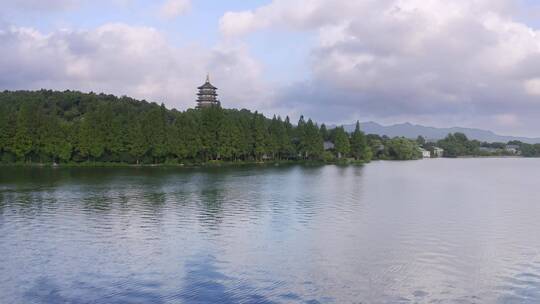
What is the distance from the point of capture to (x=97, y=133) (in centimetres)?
5897

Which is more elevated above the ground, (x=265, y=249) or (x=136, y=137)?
(x=136, y=137)

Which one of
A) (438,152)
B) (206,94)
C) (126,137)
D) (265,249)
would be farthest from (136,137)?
(438,152)

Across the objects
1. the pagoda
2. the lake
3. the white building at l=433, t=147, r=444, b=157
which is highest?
the pagoda

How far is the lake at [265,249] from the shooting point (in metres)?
11.4

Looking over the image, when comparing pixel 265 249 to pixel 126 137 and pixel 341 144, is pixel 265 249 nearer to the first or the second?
pixel 126 137

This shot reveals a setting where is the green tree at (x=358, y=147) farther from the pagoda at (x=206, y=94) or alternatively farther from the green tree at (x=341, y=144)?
the pagoda at (x=206, y=94)

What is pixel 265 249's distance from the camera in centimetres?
1543

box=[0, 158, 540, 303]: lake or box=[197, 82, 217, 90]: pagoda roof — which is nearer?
box=[0, 158, 540, 303]: lake

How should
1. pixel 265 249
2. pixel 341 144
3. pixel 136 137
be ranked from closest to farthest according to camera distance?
1. pixel 265 249
2. pixel 136 137
3. pixel 341 144

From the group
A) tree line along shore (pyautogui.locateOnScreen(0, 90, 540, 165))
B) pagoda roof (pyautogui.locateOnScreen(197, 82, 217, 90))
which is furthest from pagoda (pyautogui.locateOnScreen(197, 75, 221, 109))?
tree line along shore (pyautogui.locateOnScreen(0, 90, 540, 165))

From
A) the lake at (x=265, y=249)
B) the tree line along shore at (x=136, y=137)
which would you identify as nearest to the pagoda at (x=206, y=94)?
the tree line along shore at (x=136, y=137)

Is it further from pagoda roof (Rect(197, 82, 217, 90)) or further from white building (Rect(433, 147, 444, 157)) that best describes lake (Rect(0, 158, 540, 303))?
white building (Rect(433, 147, 444, 157))

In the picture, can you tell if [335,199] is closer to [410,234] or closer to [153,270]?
[410,234]

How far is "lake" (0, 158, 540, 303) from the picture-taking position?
11352mm
